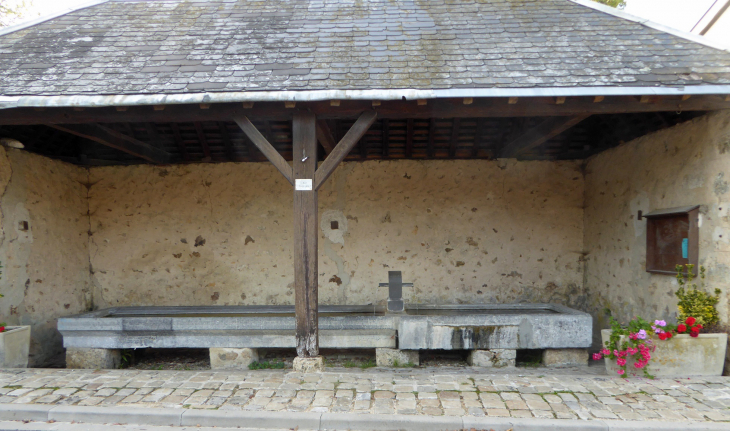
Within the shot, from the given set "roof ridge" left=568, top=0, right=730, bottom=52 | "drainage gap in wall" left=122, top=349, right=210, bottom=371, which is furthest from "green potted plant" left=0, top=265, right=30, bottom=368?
"roof ridge" left=568, top=0, right=730, bottom=52

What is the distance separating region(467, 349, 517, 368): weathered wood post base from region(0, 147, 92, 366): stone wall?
15.3 feet

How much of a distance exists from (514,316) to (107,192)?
210 inches

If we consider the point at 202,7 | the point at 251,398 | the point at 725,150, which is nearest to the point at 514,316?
the point at 725,150

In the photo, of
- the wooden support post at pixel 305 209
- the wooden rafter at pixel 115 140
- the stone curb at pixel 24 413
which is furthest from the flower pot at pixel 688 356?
the wooden rafter at pixel 115 140

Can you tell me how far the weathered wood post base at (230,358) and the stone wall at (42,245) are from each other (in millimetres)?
2168

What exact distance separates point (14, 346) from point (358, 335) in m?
3.15

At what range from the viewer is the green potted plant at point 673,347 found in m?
2.99

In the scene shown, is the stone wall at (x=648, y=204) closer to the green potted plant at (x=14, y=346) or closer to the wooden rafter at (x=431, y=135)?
the wooden rafter at (x=431, y=135)

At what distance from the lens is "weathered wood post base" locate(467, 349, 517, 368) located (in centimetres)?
365

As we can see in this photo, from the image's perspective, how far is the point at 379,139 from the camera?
486 cm

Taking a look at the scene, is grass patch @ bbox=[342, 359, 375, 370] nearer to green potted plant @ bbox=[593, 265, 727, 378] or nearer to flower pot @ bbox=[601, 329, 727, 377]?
green potted plant @ bbox=[593, 265, 727, 378]

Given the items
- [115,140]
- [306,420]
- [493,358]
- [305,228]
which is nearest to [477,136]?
[493,358]

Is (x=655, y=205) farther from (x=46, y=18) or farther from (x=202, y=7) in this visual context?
(x=46, y=18)

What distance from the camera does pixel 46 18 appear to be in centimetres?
427
